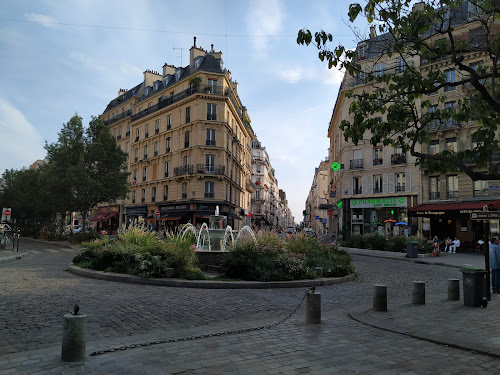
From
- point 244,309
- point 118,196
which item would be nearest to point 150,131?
point 118,196

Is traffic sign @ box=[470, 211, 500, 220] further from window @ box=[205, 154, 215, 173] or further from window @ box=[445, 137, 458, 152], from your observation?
window @ box=[205, 154, 215, 173]

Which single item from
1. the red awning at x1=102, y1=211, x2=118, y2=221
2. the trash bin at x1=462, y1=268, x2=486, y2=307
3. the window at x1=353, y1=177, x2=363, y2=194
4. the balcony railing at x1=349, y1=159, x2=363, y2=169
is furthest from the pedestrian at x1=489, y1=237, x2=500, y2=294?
the red awning at x1=102, y1=211, x2=118, y2=221

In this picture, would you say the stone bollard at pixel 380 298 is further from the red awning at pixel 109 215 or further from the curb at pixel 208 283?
the red awning at pixel 109 215

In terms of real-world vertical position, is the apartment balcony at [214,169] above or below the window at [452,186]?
above

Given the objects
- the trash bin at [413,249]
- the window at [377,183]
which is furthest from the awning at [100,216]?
the trash bin at [413,249]

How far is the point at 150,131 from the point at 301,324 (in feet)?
138

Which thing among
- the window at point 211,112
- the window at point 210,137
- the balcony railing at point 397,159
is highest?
the window at point 211,112

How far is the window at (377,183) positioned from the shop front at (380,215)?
0.86 m

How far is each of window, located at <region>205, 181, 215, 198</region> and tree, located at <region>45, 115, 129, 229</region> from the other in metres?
8.82

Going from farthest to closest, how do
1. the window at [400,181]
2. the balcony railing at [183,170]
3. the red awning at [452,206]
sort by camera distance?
the balcony railing at [183,170], the window at [400,181], the red awning at [452,206]

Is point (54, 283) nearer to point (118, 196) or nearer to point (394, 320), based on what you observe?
point (394, 320)

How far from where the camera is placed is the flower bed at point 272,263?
10.4m

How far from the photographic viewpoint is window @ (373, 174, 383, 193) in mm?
34125

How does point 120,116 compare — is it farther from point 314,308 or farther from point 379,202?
point 314,308
